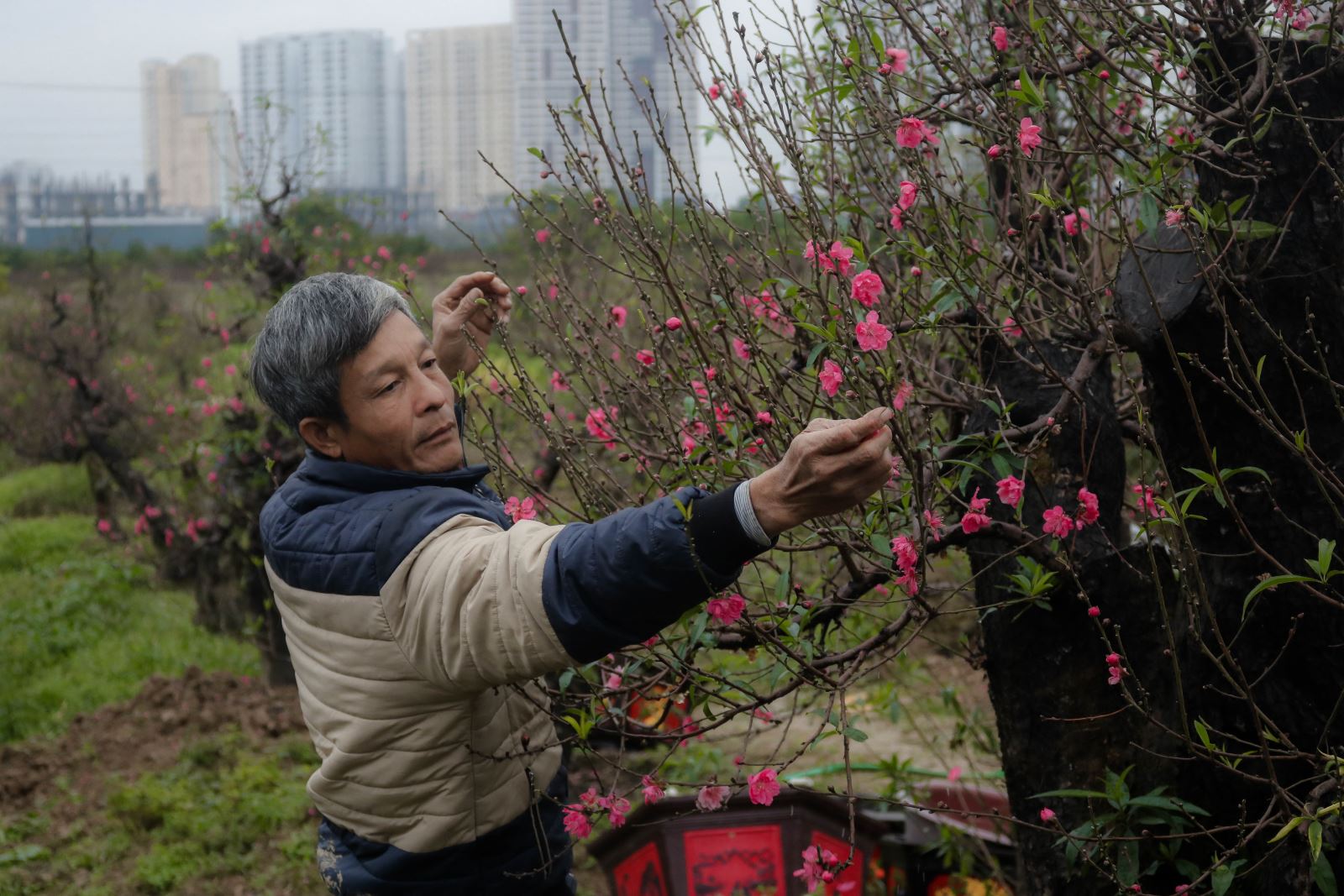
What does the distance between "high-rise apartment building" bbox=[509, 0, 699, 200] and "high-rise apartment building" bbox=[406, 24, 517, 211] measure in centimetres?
996

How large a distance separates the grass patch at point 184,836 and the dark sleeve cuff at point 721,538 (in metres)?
3.86

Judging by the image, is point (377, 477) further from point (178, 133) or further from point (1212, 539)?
point (178, 133)

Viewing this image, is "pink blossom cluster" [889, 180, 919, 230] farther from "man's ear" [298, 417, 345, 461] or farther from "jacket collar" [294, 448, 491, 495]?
"man's ear" [298, 417, 345, 461]

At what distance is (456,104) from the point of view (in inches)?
1203

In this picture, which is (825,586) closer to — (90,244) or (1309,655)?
(1309,655)

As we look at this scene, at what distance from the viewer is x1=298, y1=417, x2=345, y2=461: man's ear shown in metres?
2.02

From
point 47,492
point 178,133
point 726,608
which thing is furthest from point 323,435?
point 178,133

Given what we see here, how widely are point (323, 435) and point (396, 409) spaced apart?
0.49 feet

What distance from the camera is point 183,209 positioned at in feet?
104

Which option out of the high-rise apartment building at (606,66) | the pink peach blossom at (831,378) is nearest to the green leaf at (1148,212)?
the pink peach blossom at (831,378)

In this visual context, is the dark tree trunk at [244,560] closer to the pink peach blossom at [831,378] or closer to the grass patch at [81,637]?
the grass patch at [81,637]

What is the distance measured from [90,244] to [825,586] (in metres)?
13.0

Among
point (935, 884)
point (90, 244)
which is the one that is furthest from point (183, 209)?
point (935, 884)

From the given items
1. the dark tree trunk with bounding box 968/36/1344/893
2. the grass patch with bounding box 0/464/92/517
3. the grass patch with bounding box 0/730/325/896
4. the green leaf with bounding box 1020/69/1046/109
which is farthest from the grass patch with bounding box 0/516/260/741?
the green leaf with bounding box 1020/69/1046/109
